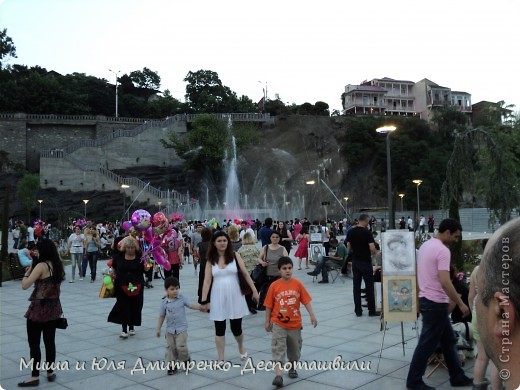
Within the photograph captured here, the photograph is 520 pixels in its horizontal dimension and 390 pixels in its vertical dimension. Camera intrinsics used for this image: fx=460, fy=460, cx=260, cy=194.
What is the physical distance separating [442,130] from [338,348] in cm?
6732

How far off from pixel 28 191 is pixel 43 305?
47809 millimetres

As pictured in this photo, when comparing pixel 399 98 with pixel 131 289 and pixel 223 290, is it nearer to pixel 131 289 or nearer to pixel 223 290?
pixel 131 289

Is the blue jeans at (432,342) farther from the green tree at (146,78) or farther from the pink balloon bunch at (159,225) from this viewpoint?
the green tree at (146,78)

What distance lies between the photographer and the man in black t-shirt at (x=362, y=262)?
361 inches

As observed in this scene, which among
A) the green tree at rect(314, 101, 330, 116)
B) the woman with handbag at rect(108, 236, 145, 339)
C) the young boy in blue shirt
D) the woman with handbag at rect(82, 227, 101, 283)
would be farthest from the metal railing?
the young boy in blue shirt

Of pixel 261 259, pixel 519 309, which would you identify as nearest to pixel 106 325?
pixel 261 259

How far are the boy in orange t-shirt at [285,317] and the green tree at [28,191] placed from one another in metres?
47.9

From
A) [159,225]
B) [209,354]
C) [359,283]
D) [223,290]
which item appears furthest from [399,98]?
[223,290]

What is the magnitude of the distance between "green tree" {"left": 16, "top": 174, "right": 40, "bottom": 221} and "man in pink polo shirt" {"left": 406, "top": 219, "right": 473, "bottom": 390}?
4913 centimetres

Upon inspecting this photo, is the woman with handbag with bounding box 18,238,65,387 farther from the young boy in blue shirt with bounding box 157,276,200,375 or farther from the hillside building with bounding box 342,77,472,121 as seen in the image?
the hillside building with bounding box 342,77,472,121

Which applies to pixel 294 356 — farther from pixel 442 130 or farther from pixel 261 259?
pixel 442 130

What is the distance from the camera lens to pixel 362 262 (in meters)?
9.34

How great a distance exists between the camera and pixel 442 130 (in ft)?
223

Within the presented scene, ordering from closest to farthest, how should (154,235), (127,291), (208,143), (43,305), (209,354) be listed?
(43,305) → (209,354) → (127,291) → (154,235) → (208,143)
